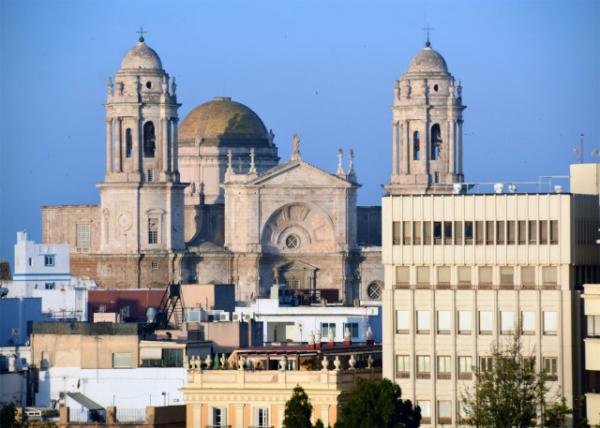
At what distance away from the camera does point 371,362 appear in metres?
114

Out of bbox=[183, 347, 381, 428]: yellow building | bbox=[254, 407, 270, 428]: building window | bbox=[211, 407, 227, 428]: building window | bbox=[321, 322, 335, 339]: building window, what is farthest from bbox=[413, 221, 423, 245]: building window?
bbox=[321, 322, 335, 339]: building window

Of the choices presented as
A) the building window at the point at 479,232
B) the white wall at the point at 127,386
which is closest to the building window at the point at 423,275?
the building window at the point at 479,232

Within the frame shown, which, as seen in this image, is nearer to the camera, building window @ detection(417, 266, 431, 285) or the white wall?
building window @ detection(417, 266, 431, 285)

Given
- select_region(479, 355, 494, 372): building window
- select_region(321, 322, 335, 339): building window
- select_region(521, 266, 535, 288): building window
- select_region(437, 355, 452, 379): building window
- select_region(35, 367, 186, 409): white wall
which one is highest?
select_region(521, 266, 535, 288): building window

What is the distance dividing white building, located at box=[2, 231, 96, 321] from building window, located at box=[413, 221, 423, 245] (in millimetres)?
50629

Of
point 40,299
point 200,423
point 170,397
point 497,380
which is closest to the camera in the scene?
point 497,380

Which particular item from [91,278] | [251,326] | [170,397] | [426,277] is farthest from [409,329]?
[91,278]

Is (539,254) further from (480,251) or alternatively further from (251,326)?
(251,326)

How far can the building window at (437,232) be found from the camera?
11225 cm

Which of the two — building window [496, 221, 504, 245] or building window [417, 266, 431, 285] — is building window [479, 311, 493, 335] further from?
building window [417, 266, 431, 285]

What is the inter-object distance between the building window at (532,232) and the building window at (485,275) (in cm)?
168

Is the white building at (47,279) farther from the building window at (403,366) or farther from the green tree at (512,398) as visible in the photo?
the green tree at (512,398)

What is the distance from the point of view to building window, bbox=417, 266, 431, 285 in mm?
112500

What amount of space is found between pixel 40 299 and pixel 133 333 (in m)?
29.1
